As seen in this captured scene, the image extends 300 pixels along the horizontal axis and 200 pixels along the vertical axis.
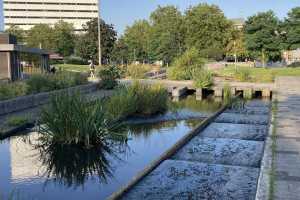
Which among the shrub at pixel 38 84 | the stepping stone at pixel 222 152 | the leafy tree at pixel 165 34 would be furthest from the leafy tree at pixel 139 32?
the stepping stone at pixel 222 152

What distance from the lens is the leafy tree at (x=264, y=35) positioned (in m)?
49.4

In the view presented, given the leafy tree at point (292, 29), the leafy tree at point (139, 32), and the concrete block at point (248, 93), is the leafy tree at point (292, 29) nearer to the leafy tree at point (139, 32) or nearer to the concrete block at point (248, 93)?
the concrete block at point (248, 93)

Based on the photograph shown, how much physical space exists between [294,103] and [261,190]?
10.0 m

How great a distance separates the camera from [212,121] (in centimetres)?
1199

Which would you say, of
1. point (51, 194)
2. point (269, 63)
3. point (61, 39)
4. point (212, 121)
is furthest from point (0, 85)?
point (269, 63)

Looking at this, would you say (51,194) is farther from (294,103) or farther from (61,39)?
(61,39)

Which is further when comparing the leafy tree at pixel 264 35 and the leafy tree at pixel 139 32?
the leafy tree at pixel 139 32

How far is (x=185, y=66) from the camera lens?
86.9ft

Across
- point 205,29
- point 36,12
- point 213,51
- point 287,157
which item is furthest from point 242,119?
point 36,12

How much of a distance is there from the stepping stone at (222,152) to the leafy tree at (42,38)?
55.3m

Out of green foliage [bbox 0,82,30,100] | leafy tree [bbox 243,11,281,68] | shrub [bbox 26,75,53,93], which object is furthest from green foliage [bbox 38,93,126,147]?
leafy tree [bbox 243,11,281,68]

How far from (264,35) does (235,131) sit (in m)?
42.4

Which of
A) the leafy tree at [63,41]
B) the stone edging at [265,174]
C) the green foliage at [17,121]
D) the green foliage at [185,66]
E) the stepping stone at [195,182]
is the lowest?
the stepping stone at [195,182]

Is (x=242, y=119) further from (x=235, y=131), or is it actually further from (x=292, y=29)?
(x=292, y=29)
